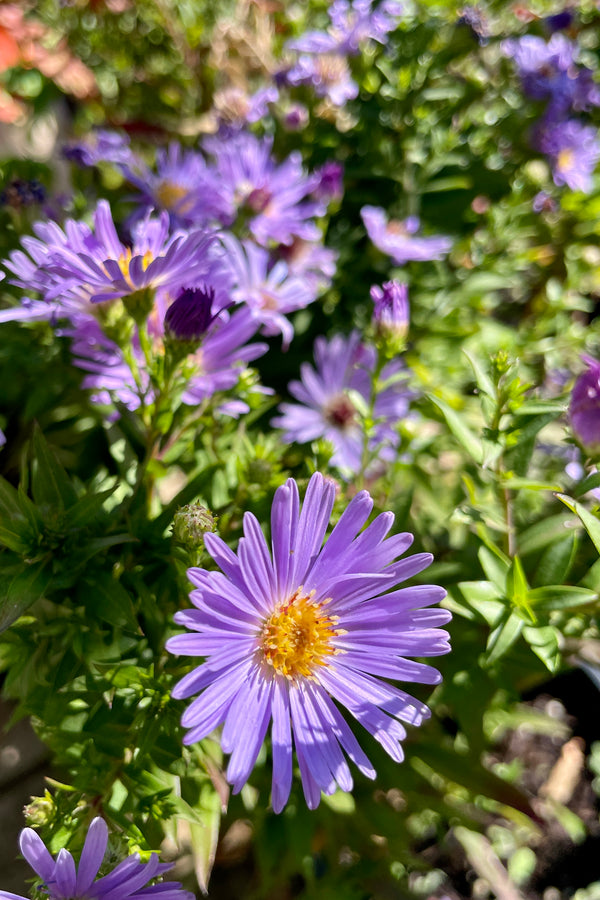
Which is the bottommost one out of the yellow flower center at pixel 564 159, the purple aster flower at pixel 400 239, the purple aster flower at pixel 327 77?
the purple aster flower at pixel 400 239

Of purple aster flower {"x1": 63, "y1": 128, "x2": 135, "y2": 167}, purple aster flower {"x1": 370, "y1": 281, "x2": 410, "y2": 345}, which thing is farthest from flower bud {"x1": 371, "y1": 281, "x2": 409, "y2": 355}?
purple aster flower {"x1": 63, "y1": 128, "x2": 135, "y2": 167}

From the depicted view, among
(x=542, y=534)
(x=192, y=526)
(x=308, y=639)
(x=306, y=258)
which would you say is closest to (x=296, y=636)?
(x=308, y=639)

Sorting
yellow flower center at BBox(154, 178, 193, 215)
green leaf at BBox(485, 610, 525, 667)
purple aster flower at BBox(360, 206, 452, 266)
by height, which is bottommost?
green leaf at BBox(485, 610, 525, 667)

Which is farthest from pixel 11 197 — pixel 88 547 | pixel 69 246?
pixel 88 547

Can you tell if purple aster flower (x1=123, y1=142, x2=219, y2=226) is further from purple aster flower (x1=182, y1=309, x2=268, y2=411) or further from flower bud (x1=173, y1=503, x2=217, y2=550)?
flower bud (x1=173, y1=503, x2=217, y2=550)

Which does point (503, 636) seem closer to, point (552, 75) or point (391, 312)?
point (391, 312)

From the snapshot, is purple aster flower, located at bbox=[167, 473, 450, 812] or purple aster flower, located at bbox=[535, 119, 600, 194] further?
purple aster flower, located at bbox=[535, 119, 600, 194]

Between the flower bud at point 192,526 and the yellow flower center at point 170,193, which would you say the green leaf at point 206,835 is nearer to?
the flower bud at point 192,526

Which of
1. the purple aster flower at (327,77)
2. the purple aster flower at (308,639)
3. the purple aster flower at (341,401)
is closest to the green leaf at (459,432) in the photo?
the purple aster flower at (308,639)
